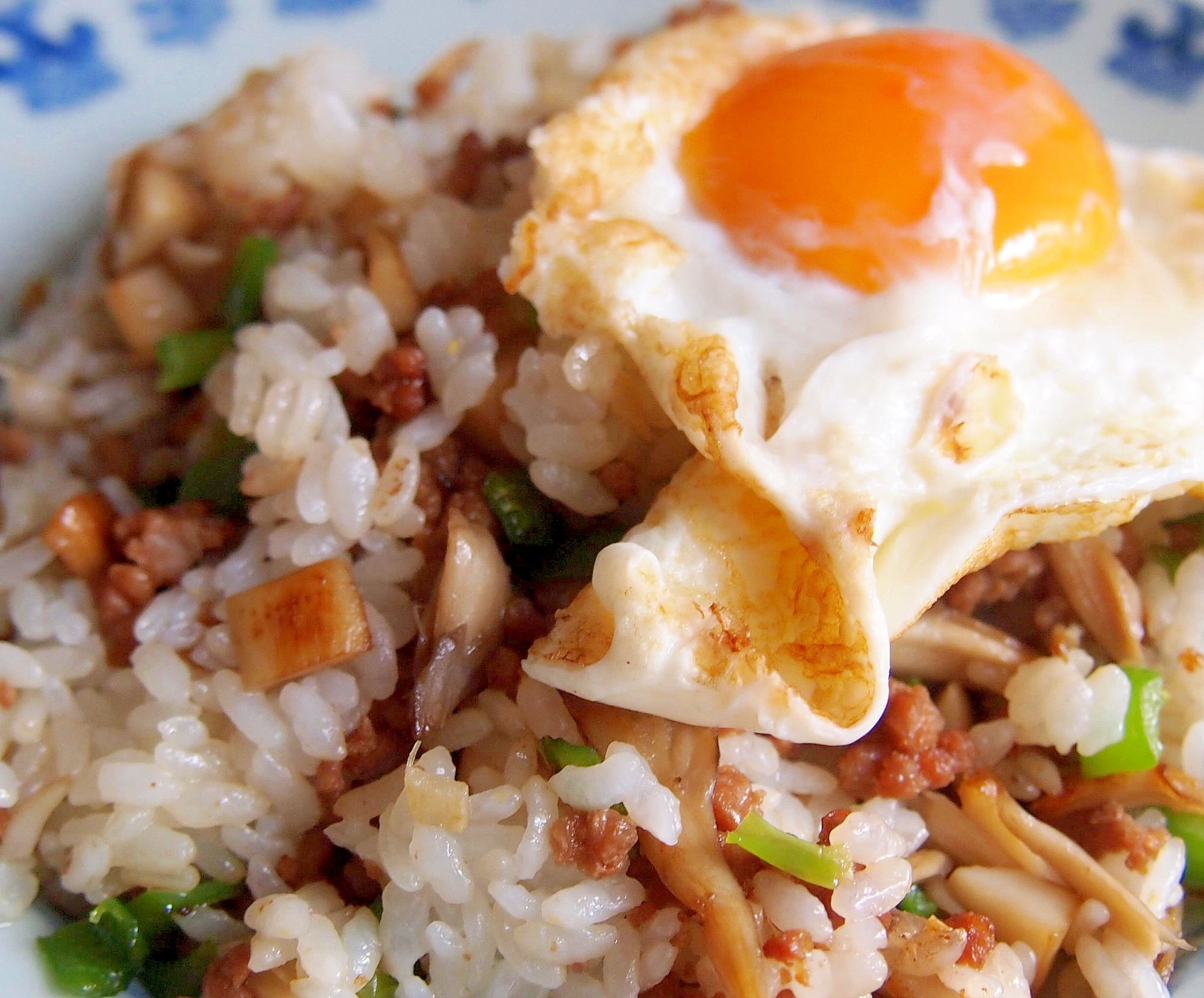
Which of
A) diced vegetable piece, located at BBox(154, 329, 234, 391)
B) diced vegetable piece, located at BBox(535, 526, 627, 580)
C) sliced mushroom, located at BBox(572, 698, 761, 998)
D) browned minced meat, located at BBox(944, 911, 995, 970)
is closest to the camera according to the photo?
sliced mushroom, located at BBox(572, 698, 761, 998)

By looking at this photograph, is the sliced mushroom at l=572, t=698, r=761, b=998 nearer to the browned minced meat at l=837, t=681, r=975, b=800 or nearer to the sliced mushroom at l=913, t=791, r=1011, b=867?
the browned minced meat at l=837, t=681, r=975, b=800

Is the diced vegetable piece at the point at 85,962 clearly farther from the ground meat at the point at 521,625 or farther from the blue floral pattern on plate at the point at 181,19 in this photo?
the blue floral pattern on plate at the point at 181,19

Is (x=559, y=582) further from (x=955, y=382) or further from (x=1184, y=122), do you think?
(x=1184, y=122)

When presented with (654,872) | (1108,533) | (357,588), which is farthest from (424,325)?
(1108,533)

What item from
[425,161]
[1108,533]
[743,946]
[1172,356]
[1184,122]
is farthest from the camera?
[1184,122]

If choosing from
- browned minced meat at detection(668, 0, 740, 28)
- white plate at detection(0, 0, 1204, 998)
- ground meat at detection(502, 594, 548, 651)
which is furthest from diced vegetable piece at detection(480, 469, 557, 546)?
white plate at detection(0, 0, 1204, 998)

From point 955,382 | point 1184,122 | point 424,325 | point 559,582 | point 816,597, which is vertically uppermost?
point 424,325

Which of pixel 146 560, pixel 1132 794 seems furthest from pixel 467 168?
pixel 1132 794

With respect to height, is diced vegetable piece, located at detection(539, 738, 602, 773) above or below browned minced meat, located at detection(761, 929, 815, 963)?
above
